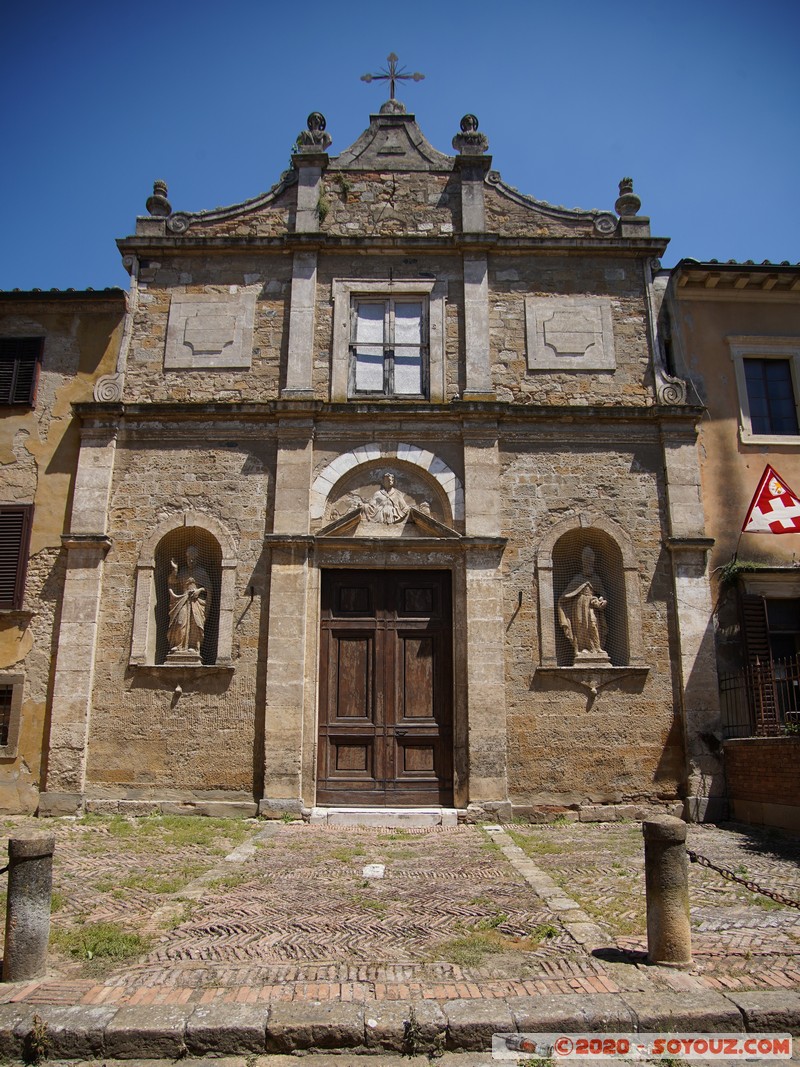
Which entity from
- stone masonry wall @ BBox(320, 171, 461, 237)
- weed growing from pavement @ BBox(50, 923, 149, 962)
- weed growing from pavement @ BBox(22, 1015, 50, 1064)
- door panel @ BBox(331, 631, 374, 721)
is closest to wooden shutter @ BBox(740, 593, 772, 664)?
door panel @ BBox(331, 631, 374, 721)

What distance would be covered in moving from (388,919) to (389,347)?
9.47 meters

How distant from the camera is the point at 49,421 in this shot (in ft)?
43.5

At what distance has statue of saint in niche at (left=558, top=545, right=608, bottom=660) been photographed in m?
12.3

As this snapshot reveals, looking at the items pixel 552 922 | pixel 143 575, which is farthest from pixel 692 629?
pixel 143 575

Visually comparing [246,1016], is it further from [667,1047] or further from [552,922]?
[552,922]

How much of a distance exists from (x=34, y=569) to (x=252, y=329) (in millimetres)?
5155

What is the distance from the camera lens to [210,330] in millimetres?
13680

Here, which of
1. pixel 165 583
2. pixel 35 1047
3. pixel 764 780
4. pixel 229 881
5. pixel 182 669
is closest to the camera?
pixel 35 1047

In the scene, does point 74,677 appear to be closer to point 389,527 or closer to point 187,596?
point 187,596

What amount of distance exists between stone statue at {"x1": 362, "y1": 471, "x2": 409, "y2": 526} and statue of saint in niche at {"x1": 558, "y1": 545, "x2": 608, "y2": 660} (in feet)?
9.15

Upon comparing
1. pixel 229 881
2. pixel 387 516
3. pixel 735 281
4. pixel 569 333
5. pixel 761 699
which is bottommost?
pixel 229 881

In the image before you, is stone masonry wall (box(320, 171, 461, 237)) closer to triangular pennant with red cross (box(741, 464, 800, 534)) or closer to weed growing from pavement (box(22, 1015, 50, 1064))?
triangular pennant with red cross (box(741, 464, 800, 534))

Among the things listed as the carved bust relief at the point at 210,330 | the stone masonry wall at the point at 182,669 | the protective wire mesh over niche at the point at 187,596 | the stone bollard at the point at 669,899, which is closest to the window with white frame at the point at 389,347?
the carved bust relief at the point at 210,330

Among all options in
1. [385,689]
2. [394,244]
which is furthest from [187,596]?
[394,244]
